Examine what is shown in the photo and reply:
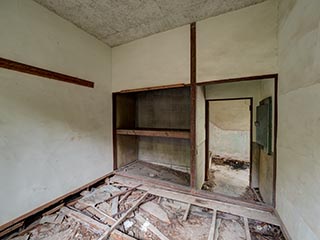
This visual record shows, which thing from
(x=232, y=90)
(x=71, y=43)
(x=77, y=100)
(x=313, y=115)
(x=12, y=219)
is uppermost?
(x=71, y=43)

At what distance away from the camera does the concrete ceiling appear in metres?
1.99

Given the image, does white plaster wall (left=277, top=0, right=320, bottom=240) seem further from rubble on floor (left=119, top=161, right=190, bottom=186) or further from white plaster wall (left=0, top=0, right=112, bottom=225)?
white plaster wall (left=0, top=0, right=112, bottom=225)

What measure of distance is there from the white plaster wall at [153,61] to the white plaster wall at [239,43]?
301 millimetres

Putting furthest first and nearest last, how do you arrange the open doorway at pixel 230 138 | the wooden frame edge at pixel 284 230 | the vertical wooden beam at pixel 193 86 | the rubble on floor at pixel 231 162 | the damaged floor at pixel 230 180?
the rubble on floor at pixel 231 162
the open doorway at pixel 230 138
the damaged floor at pixel 230 180
the vertical wooden beam at pixel 193 86
the wooden frame edge at pixel 284 230

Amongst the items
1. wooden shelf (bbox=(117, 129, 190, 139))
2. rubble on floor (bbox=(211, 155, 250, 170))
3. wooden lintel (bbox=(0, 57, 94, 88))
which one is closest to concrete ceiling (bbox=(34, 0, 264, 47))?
wooden lintel (bbox=(0, 57, 94, 88))

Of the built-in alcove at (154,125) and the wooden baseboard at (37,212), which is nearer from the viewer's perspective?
the wooden baseboard at (37,212)

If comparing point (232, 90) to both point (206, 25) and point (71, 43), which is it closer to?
point (206, 25)

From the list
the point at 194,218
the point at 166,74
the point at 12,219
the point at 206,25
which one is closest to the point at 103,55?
the point at 166,74

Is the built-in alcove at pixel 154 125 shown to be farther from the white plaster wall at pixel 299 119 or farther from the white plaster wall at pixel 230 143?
the white plaster wall at pixel 230 143

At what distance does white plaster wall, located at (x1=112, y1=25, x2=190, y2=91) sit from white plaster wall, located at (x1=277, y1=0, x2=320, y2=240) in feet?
4.34

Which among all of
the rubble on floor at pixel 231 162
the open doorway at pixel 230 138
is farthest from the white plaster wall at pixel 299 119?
the rubble on floor at pixel 231 162

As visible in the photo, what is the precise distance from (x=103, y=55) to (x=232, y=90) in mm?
3177

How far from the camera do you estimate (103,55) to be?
305 cm

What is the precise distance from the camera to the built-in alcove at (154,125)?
3.62 meters
